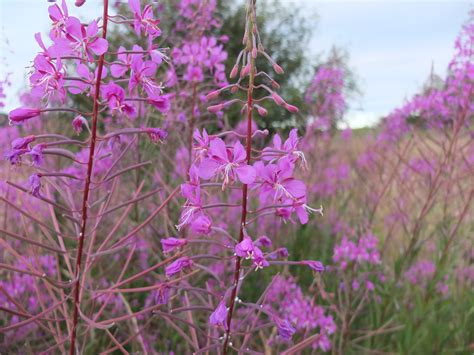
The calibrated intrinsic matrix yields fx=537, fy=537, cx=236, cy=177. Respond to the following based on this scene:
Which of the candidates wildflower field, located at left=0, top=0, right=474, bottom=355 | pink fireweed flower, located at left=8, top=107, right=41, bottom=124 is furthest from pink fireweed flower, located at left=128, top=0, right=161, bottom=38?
pink fireweed flower, located at left=8, top=107, right=41, bottom=124

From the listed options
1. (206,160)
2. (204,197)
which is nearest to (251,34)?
(206,160)

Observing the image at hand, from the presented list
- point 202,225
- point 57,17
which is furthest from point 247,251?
point 57,17

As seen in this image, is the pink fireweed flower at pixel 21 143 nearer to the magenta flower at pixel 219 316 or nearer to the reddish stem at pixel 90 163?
the reddish stem at pixel 90 163

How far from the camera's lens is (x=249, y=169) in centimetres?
141

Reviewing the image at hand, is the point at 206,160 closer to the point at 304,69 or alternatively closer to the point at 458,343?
the point at 458,343

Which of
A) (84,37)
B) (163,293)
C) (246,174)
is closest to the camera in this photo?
(246,174)

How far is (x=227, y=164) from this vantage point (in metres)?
1.47

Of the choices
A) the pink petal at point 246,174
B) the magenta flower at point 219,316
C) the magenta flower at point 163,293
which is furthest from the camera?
the magenta flower at point 163,293

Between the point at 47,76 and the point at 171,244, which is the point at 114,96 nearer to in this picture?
the point at 47,76

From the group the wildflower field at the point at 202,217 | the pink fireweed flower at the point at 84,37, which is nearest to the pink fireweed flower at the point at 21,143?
the wildflower field at the point at 202,217

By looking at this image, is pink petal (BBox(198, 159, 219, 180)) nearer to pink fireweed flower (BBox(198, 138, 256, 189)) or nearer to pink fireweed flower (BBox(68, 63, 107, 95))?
pink fireweed flower (BBox(198, 138, 256, 189))

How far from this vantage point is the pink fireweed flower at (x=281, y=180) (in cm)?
152

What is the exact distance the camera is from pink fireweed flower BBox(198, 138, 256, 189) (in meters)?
1.41

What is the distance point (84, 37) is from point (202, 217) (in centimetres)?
61
